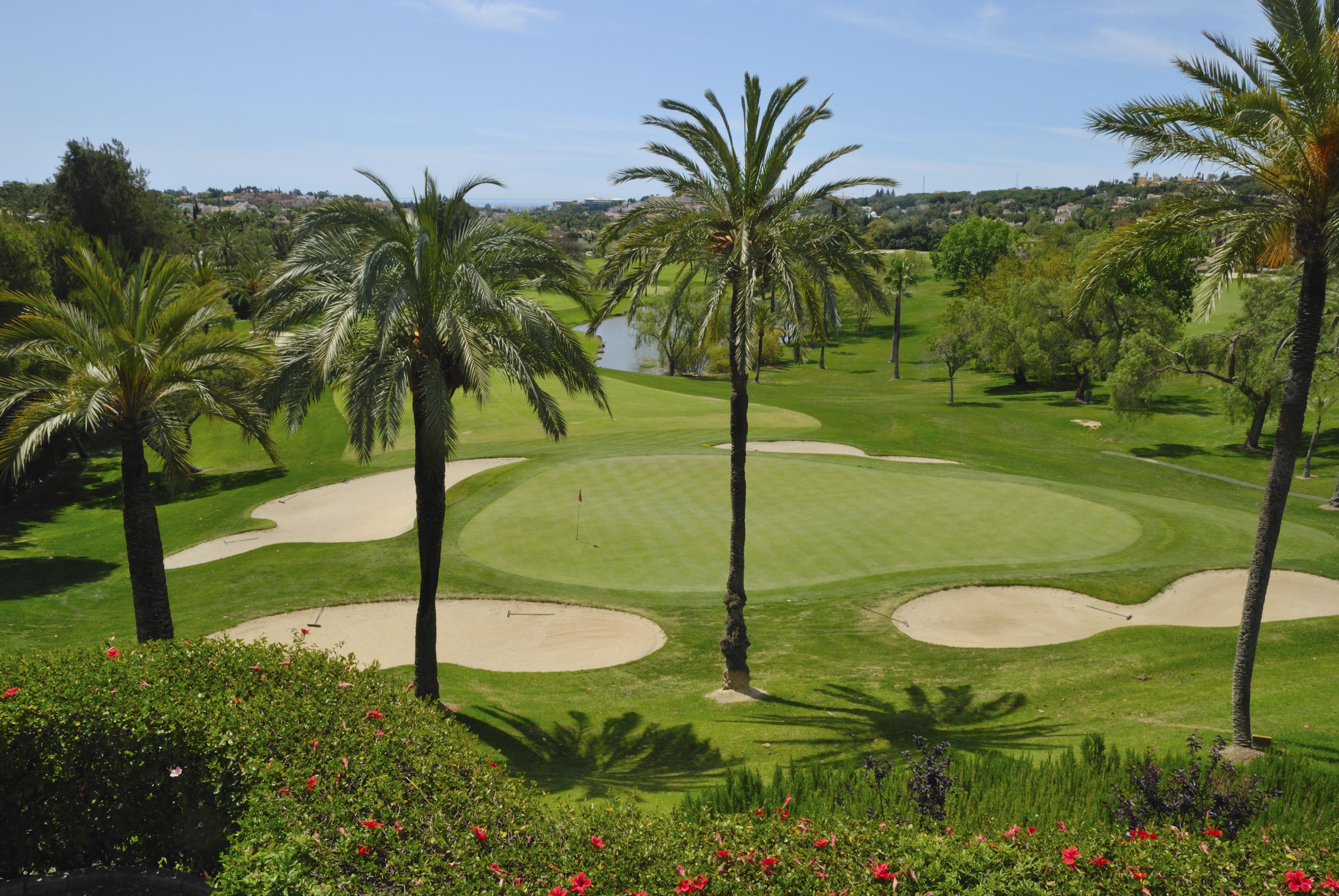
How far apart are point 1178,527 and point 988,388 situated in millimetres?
42015

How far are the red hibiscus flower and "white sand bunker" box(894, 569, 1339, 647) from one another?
11.8m

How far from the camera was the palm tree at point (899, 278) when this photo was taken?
77562 millimetres

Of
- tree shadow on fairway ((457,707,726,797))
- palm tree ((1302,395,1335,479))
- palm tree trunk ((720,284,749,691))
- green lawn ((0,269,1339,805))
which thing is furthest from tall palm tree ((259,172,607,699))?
palm tree ((1302,395,1335,479))

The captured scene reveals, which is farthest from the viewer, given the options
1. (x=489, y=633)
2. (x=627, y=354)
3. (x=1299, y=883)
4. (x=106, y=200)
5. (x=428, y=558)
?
(x=627, y=354)

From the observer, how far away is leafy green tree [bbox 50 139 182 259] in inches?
2023

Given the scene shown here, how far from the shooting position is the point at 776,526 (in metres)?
24.2

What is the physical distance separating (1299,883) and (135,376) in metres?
17.1

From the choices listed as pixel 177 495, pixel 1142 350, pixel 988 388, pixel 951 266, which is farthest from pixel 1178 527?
pixel 951 266

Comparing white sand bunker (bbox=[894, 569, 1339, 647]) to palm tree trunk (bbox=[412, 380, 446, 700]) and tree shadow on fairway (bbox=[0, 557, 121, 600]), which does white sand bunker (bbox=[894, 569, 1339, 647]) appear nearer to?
palm tree trunk (bbox=[412, 380, 446, 700])

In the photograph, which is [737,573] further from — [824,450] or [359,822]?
[824,450]

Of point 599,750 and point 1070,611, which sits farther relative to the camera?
point 1070,611

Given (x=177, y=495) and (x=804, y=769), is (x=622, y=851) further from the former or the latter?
(x=177, y=495)

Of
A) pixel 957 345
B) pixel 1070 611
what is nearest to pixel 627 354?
pixel 957 345

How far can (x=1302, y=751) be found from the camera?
1176 centimetres
